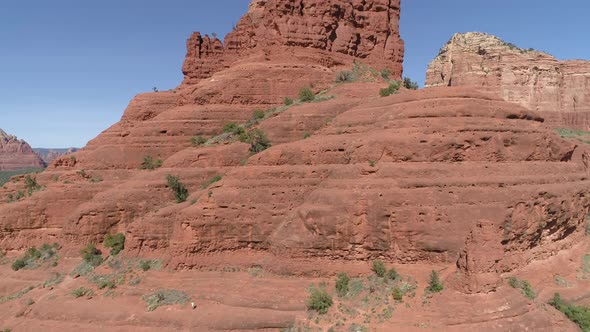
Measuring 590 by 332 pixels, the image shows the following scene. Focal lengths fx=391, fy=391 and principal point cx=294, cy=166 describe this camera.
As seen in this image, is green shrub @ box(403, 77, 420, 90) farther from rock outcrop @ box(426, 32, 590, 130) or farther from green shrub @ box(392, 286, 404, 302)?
rock outcrop @ box(426, 32, 590, 130)

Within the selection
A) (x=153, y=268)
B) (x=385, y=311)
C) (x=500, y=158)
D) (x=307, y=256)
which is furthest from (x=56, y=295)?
(x=500, y=158)

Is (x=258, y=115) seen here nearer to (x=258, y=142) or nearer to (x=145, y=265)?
(x=258, y=142)

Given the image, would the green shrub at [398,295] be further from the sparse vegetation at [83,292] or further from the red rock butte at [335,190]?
the sparse vegetation at [83,292]

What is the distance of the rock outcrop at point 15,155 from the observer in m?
138

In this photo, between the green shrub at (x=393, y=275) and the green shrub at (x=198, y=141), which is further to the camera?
the green shrub at (x=198, y=141)

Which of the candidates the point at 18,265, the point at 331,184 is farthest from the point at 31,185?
the point at 331,184

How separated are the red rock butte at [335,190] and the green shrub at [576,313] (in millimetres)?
1716

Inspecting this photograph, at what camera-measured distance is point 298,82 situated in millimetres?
37062

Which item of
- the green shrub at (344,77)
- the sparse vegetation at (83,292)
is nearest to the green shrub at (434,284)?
the sparse vegetation at (83,292)

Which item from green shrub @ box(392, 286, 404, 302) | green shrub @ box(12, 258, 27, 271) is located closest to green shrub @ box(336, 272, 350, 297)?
green shrub @ box(392, 286, 404, 302)

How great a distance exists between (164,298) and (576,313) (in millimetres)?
21377

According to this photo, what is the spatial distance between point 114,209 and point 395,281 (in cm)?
2057

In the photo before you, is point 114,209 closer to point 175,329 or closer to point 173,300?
point 173,300

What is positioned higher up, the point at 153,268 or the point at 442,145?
the point at 442,145
